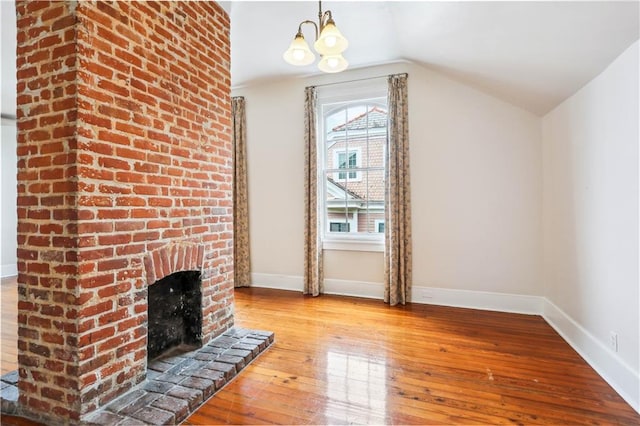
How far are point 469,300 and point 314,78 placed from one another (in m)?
3.44

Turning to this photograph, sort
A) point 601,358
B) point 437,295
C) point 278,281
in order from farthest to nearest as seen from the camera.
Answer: point 278,281, point 437,295, point 601,358

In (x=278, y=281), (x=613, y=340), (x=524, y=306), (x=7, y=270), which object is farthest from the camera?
(x=7, y=270)

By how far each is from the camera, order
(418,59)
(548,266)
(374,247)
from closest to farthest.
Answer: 1. (548,266)
2. (418,59)
3. (374,247)

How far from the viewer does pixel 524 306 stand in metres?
3.52

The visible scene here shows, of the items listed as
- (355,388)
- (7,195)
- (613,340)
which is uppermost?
(7,195)

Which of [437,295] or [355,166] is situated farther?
[355,166]

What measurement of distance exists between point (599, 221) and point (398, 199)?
1.92 m

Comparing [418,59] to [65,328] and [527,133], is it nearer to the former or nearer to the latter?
[527,133]

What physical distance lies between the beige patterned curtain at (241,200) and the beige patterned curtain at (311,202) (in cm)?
98

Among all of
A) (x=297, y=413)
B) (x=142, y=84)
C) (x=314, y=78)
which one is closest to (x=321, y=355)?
(x=297, y=413)

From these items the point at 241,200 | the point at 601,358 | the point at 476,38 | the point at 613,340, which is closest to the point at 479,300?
the point at 601,358

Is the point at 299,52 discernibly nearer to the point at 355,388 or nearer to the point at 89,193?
the point at 89,193

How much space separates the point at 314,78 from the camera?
4359 mm

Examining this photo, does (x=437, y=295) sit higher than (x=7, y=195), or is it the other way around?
(x=7, y=195)
